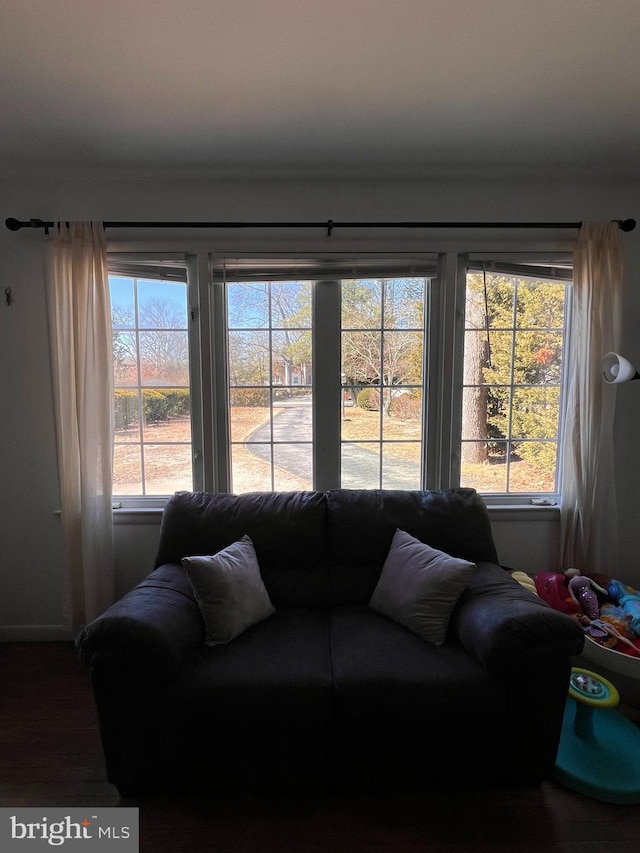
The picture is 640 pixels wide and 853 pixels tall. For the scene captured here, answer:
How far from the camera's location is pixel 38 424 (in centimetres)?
261

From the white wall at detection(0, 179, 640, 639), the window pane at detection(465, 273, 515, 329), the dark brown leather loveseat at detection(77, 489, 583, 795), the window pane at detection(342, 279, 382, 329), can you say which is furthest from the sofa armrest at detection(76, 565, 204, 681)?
the window pane at detection(465, 273, 515, 329)

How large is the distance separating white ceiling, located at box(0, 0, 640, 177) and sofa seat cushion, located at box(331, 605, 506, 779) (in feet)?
7.12

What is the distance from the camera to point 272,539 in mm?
2203

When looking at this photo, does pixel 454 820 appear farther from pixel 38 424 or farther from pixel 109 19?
pixel 109 19

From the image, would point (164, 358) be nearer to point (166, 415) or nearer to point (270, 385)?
point (166, 415)

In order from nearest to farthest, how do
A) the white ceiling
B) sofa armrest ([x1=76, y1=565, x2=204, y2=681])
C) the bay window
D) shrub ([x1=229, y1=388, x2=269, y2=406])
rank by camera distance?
the white ceiling
sofa armrest ([x1=76, y1=565, x2=204, y2=681])
the bay window
shrub ([x1=229, y1=388, x2=269, y2=406])

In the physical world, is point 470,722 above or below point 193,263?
below

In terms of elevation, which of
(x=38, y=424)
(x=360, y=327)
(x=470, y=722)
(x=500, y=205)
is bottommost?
(x=470, y=722)

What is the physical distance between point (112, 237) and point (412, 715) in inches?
105

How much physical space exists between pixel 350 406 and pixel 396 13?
1747 mm

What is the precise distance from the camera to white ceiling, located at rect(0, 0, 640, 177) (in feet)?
4.70

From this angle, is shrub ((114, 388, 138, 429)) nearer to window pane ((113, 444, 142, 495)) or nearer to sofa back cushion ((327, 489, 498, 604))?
window pane ((113, 444, 142, 495))

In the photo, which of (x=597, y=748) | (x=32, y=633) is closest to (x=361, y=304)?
(x=597, y=748)

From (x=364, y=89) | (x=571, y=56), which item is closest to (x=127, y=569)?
(x=364, y=89)
